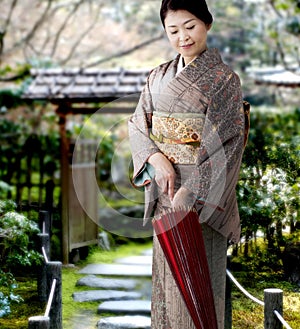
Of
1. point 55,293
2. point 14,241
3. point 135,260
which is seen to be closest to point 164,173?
point 55,293

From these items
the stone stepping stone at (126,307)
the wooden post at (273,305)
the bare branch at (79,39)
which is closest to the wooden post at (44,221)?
the stone stepping stone at (126,307)

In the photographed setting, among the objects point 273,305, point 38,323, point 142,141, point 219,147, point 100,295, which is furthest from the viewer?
point 100,295

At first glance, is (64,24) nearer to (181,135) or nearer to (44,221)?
(44,221)

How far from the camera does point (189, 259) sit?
245 centimetres

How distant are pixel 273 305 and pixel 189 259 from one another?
63 centimetres

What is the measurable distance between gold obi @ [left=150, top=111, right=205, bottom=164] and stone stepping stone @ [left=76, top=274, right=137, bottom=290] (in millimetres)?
1459

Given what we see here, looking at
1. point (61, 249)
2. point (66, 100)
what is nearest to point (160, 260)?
point (61, 249)

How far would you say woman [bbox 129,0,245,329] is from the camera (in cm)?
244

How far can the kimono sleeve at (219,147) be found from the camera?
7.97 feet

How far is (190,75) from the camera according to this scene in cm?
252

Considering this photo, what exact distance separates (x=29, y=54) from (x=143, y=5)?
9.16ft

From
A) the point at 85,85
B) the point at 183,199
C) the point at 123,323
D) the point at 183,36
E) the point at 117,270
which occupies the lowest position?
the point at 123,323

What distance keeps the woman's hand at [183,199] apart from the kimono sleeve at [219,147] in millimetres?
19

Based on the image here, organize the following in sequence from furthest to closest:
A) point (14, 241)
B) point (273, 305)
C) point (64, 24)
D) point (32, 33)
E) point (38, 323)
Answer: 1. point (64, 24)
2. point (32, 33)
3. point (14, 241)
4. point (273, 305)
5. point (38, 323)
